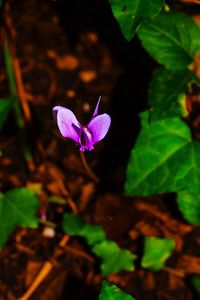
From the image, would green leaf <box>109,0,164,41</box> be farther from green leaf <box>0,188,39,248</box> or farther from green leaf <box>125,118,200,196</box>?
green leaf <box>0,188,39,248</box>

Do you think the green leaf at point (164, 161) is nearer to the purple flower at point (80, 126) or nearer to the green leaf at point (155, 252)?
the green leaf at point (155, 252)

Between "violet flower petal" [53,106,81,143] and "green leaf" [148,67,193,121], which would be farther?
"green leaf" [148,67,193,121]

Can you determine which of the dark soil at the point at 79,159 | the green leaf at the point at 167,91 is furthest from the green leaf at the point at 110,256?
the green leaf at the point at 167,91

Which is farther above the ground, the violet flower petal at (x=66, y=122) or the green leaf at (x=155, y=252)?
the violet flower petal at (x=66, y=122)

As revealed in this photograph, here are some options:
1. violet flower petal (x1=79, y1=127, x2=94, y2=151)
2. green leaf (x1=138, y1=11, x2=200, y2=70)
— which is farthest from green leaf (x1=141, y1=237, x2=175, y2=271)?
violet flower petal (x1=79, y1=127, x2=94, y2=151)

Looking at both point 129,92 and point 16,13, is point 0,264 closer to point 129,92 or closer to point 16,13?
point 129,92

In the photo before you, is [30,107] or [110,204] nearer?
[110,204]

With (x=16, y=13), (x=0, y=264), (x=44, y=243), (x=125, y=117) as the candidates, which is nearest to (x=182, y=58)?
(x=125, y=117)
